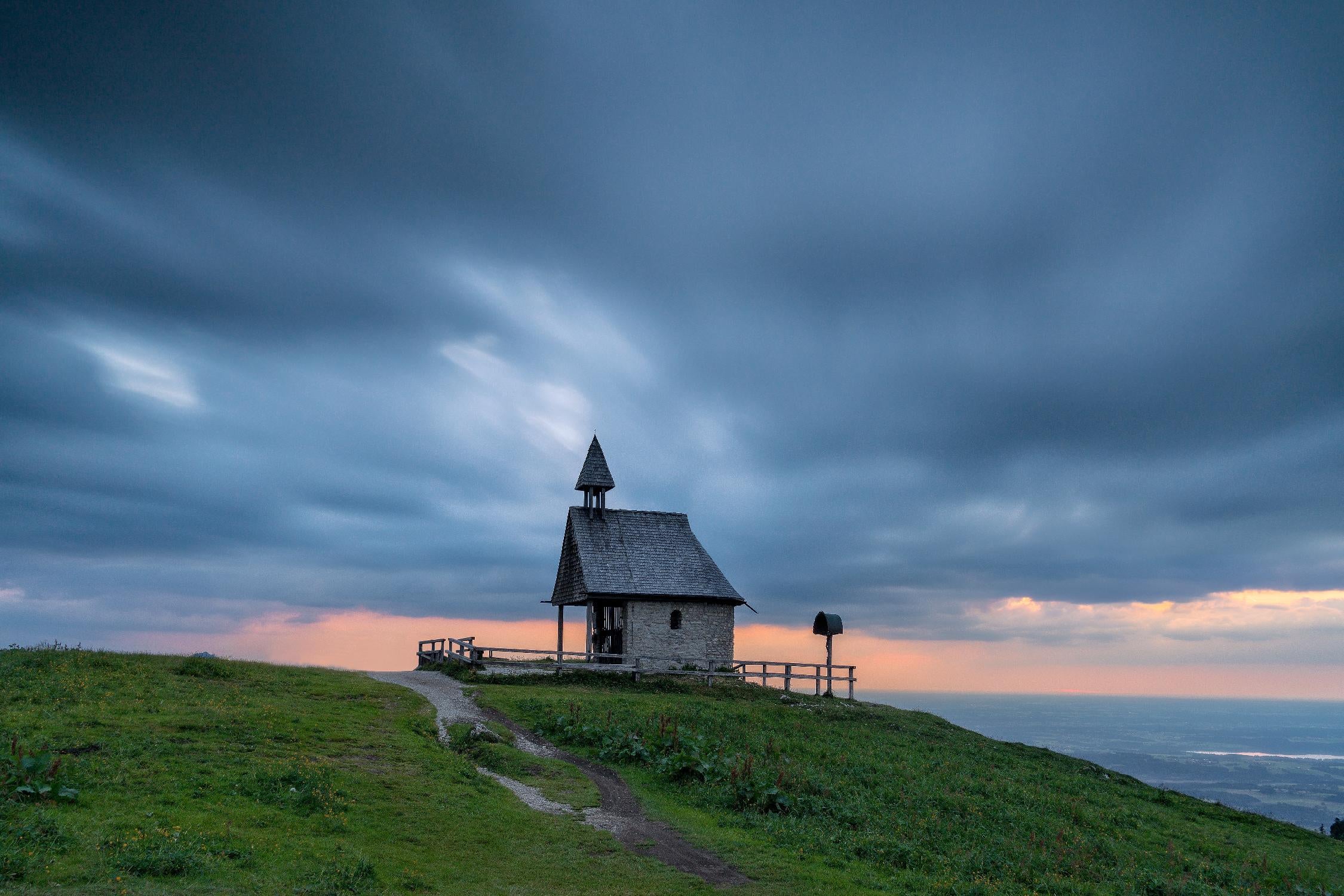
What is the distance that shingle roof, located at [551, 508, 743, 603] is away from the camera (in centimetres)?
4700

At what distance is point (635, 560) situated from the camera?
4866cm

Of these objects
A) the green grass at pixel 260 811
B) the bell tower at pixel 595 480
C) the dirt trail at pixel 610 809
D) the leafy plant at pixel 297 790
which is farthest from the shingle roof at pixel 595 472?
the leafy plant at pixel 297 790

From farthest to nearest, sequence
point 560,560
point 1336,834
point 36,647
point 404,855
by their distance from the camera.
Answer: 1. point 560,560
2. point 1336,834
3. point 36,647
4. point 404,855

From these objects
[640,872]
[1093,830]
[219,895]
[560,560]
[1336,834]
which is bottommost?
[1336,834]

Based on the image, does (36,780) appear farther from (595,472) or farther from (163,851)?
(595,472)

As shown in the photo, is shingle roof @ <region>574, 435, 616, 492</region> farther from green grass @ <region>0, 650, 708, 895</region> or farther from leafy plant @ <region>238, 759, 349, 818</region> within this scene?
leafy plant @ <region>238, 759, 349, 818</region>

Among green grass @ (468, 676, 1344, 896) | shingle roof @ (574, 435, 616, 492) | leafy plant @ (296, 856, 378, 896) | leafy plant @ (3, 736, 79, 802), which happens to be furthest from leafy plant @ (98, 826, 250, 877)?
shingle roof @ (574, 435, 616, 492)

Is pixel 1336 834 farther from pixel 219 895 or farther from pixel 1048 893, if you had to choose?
pixel 219 895

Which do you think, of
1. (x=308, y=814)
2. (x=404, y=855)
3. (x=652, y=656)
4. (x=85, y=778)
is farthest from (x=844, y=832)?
(x=652, y=656)

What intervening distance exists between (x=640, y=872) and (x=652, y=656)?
96.0 feet

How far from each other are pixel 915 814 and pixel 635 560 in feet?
93.9

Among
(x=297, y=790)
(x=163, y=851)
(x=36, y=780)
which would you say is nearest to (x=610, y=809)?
(x=297, y=790)

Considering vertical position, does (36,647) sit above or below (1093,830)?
above

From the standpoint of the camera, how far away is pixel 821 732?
32.5 meters
